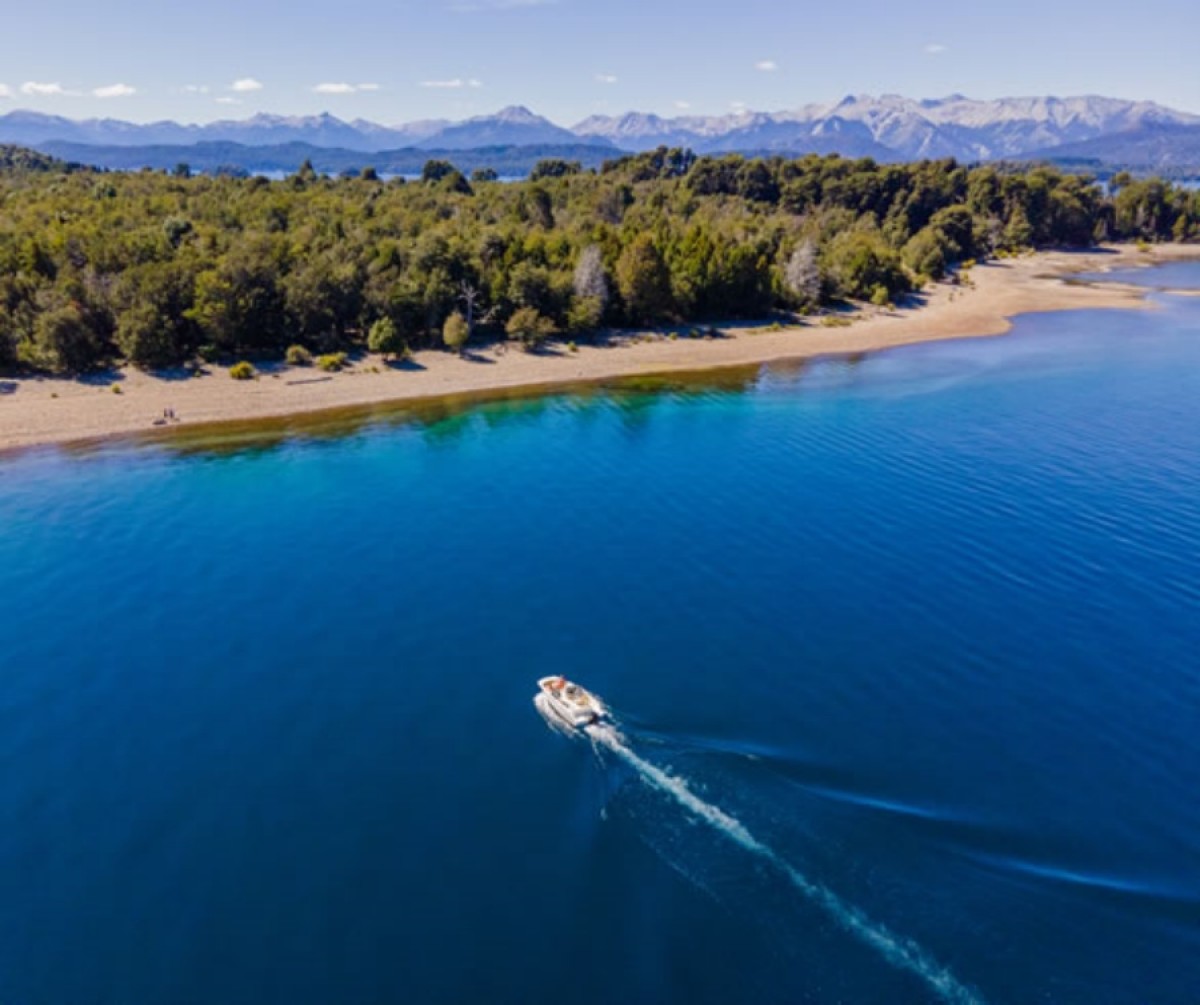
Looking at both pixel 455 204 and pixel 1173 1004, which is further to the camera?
pixel 455 204

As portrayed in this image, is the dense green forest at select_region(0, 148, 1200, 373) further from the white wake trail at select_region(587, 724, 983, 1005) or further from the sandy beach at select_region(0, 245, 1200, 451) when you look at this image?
the white wake trail at select_region(587, 724, 983, 1005)

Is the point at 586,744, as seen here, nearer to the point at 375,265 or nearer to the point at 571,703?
the point at 571,703

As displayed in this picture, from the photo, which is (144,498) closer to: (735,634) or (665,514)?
(665,514)

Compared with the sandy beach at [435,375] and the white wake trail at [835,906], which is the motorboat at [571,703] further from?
the sandy beach at [435,375]

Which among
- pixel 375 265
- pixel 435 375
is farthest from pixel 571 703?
pixel 375 265

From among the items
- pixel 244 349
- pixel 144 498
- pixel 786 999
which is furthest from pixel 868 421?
pixel 244 349

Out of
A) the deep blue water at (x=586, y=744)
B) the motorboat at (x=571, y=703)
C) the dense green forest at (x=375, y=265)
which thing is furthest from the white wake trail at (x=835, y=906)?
the dense green forest at (x=375, y=265)

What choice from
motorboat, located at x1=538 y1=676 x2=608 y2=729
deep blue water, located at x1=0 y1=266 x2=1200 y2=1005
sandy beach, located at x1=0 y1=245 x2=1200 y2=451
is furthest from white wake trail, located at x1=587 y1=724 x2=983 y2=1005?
sandy beach, located at x1=0 y1=245 x2=1200 y2=451
